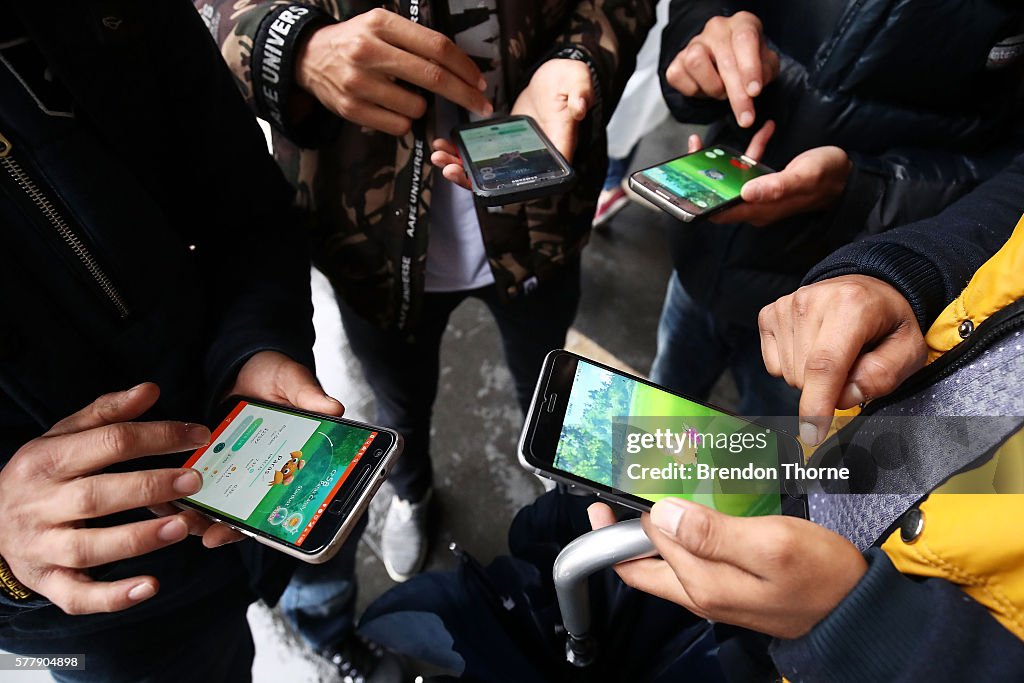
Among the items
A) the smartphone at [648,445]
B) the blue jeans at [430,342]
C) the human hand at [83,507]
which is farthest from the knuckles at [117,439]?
the blue jeans at [430,342]

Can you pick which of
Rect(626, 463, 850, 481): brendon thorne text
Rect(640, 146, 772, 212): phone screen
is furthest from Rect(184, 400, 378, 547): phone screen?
Rect(640, 146, 772, 212): phone screen

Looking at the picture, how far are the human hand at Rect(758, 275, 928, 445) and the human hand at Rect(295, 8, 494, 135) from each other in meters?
0.39

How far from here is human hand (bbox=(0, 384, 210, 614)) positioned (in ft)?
1.26

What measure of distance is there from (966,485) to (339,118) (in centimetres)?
63

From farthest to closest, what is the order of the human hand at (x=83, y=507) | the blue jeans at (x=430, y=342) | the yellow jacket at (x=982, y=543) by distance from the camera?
the blue jeans at (x=430, y=342), the human hand at (x=83, y=507), the yellow jacket at (x=982, y=543)

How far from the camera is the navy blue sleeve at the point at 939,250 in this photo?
0.43 m

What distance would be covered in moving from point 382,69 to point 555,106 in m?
0.19

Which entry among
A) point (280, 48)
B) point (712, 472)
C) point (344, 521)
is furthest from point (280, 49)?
point (712, 472)

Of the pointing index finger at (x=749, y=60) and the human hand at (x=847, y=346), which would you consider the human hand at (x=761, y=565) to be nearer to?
the human hand at (x=847, y=346)

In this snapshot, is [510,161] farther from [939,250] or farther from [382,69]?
[939,250]

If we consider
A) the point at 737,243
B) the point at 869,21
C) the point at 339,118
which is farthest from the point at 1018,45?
the point at 339,118

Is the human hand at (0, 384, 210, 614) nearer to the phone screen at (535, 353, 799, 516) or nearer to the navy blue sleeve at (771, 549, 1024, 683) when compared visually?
the phone screen at (535, 353, 799, 516)

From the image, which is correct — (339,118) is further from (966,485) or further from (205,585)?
(966,485)

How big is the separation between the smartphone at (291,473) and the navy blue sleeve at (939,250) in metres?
0.41
